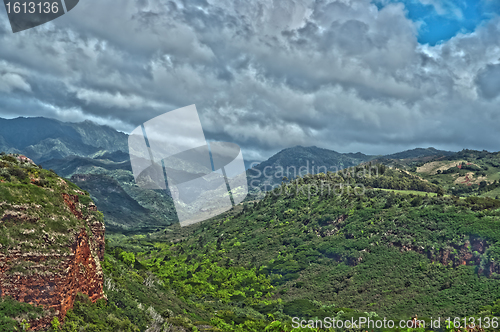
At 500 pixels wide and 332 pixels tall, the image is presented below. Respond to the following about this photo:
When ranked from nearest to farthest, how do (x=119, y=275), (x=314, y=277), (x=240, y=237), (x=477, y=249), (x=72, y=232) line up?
(x=72, y=232), (x=119, y=275), (x=477, y=249), (x=314, y=277), (x=240, y=237)

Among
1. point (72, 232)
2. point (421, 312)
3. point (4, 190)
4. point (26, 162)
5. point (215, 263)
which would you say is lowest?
point (215, 263)

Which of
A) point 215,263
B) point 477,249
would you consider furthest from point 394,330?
point 215,263

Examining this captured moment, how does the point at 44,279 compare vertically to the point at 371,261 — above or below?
above

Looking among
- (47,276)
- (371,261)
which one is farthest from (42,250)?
(371,261)

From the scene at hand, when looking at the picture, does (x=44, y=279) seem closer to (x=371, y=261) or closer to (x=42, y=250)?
(x=42, y=250)

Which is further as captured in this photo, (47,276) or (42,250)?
(42,250)

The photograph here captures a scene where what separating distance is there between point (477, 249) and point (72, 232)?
370 ft

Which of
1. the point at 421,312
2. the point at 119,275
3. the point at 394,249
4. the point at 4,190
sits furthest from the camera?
the point at 394,249

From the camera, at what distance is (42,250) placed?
30453mm

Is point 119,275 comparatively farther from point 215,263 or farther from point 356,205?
point 356,205

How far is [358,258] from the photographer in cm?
12794

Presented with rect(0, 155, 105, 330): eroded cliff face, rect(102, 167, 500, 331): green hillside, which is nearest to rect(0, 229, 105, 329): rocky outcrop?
rect(0, 155, 105, 330): eroded cliff face

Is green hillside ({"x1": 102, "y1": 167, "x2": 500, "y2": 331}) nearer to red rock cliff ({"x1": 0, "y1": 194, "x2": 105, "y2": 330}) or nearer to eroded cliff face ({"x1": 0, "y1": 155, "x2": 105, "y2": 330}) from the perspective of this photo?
red rock cliff ({"x1": 0, "y1": 194, "x2": 105, "y2": 330})

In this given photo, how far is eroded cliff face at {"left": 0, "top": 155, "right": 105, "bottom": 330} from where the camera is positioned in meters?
28.3
